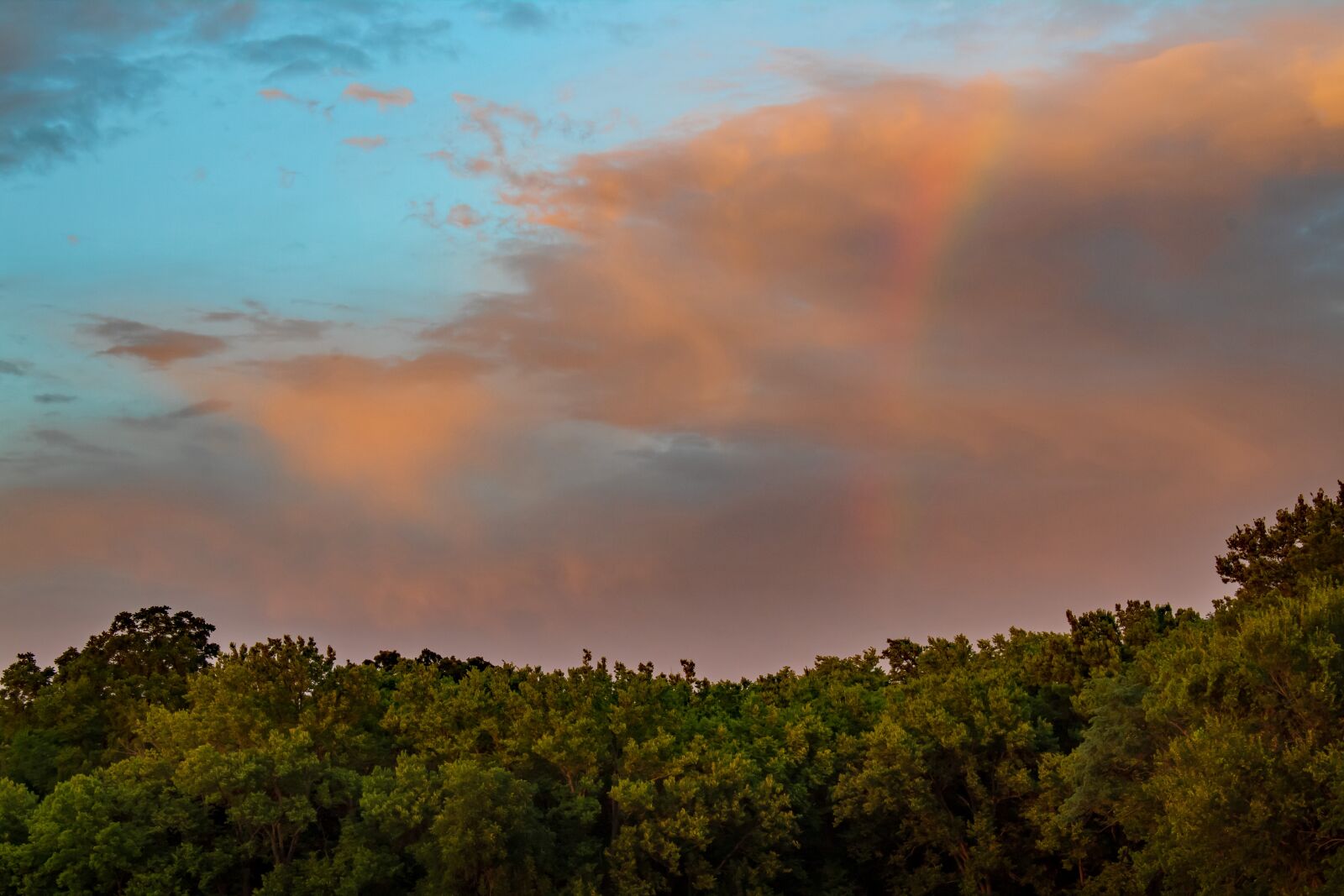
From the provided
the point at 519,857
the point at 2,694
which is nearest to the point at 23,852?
the point at 519,857

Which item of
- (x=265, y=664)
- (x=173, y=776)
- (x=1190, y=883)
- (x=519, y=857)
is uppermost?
(x=265, y=664)

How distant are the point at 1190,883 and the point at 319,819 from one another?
3259 cm

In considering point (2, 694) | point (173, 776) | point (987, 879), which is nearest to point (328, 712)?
point (173, 776)

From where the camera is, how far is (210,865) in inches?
2093

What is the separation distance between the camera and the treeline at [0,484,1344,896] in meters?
51.2

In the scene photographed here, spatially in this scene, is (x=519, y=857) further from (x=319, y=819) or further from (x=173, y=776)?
(x=173, y=776)

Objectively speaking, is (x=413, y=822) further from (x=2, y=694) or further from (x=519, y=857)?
(x=2, y=694)

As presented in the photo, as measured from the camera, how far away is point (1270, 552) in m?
68.1

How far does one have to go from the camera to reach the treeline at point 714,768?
51188 mm

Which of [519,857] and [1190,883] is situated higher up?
[519,857]

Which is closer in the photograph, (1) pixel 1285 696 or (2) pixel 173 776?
(1) pixel 1285 696

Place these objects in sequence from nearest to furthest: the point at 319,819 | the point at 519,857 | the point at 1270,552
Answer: the point at 519,857 → the point at 319,819 → the point at 1270,552

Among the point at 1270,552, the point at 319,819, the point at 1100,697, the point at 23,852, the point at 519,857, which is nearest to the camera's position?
the point at 23,852

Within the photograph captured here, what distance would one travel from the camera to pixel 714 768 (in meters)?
59.0
